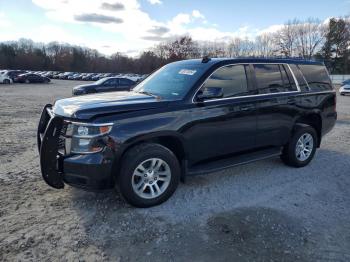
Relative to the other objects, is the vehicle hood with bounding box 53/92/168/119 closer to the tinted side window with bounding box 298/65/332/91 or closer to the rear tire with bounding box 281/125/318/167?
the rear tire with bounding box 281/125/318/167

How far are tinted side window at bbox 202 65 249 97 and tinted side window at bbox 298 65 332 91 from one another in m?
1.60

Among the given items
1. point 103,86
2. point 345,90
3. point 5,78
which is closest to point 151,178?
point 103,86

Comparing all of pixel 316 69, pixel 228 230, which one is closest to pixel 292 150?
pixel 316 69

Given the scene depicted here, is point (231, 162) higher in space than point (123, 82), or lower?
lower

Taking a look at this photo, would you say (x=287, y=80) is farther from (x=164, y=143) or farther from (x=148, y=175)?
(x=148, y=175)

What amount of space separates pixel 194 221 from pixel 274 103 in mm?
2556

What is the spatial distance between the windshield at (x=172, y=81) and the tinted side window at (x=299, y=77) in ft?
6.56

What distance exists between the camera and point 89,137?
12.4 ft

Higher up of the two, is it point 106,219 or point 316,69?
point 316,69

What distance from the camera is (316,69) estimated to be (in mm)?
6348

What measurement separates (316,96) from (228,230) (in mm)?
3653

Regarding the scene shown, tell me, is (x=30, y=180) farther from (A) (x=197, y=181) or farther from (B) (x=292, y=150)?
(B) (x=292, y=150)

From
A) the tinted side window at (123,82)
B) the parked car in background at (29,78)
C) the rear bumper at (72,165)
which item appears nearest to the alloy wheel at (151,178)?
the rear bumper at (72,165)

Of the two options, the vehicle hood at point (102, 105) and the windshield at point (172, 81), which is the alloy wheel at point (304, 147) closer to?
the windshield at point (172, 81)
